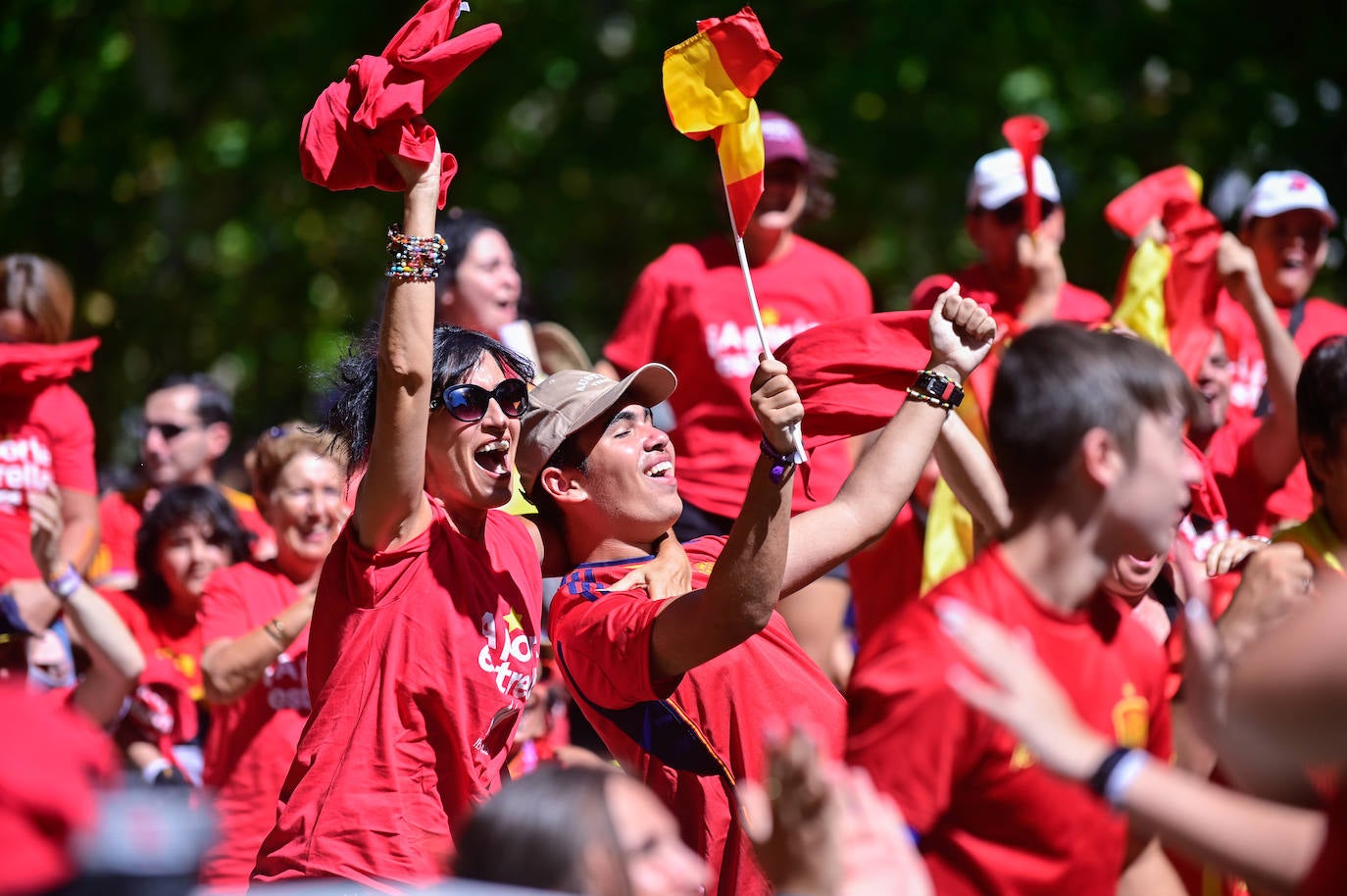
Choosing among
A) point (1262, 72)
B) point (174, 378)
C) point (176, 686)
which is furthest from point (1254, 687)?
point (1262, 72)

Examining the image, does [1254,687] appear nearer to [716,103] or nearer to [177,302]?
[716,103]

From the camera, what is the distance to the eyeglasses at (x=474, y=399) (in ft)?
12.4

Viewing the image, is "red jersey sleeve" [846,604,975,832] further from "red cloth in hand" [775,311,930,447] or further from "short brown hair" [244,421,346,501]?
"short brown hair" [244,421,346,501]

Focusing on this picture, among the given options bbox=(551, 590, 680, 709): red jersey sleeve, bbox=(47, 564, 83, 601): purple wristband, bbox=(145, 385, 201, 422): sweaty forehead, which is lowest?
bbox=(47, 564, 83, 601): purple wristband

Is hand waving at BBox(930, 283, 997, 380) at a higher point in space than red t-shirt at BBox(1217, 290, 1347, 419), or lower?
higher

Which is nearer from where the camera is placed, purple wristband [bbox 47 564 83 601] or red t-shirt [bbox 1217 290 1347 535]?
purple wristband [bbox 47 564 83 601]

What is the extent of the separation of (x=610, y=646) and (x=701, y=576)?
20.6 inches

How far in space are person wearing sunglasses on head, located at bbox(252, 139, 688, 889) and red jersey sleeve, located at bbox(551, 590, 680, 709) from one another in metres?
0.13

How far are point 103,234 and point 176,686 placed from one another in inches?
256

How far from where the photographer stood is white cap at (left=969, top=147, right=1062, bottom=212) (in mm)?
6227

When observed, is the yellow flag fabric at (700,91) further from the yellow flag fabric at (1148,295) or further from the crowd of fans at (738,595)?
the yellow flag fabric at (1148,295)

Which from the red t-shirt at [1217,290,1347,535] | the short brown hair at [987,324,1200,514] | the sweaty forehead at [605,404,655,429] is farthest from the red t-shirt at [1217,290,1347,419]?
the short brown hair at [987,324,1200,514]

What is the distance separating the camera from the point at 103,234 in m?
11.8

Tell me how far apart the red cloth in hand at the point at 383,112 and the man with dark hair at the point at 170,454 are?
3912 mm
